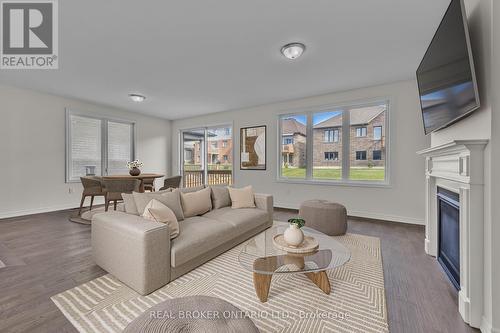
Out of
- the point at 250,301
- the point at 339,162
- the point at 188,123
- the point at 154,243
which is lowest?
the point at 250,301

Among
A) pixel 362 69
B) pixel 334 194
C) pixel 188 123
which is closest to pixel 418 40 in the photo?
pixel 362 69

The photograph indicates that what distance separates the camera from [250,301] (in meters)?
1.68

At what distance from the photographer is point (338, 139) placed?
4.44 metres

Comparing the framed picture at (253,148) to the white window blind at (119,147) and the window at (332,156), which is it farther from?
the white window blind at (119,147)

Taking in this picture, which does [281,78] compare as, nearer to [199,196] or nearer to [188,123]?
[199,196]

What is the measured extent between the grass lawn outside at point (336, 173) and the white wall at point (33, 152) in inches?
202

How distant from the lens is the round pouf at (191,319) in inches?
36.9

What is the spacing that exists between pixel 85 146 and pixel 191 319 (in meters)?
5.71

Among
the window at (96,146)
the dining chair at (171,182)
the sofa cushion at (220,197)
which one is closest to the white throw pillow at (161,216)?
the sofa cushion at (220,197)

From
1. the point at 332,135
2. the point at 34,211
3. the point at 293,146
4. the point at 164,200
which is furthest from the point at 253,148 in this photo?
the point at 34,211

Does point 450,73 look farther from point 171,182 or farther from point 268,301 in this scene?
point 171,182

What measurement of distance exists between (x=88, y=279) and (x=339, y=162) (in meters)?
4.40

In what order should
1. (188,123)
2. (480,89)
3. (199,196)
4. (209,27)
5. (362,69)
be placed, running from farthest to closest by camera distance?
(188,123)
(362,69)
(199,196)
(209,27)
(480,89)

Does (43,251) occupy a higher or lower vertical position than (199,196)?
lower
